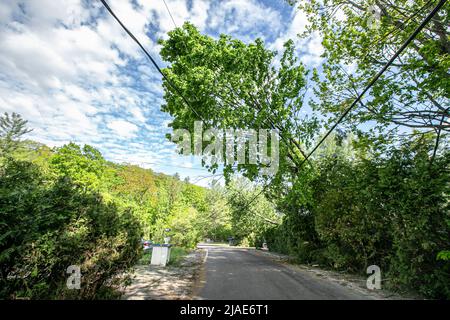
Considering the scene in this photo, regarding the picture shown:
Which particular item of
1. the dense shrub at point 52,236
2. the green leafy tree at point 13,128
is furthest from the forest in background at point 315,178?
the green leafy tree at point 13,128

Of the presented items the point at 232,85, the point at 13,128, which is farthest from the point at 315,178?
the point at 13,128

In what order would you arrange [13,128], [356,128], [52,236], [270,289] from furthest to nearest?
[13,128] → [356,128] → [270,289] → [52,236]

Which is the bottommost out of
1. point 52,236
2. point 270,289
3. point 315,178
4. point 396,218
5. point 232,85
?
point 270,289

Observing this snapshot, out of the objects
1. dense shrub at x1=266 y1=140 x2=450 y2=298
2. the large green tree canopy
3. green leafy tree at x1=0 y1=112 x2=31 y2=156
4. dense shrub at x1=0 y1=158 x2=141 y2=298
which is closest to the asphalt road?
dense shrub at x1=266 y1=140 x2=450 y2=298

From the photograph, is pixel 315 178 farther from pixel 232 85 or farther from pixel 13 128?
pixel 13 128

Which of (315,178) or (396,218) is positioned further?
(315,178)

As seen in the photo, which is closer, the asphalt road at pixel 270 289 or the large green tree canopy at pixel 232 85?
the asphalt road at pixel 270 289

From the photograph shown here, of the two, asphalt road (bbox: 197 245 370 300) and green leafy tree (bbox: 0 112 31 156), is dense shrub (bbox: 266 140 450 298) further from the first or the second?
green leafy tree (bbox: 0 112 31 156)

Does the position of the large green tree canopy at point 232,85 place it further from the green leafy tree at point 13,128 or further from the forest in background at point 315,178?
the green leafy tree at point 13,128

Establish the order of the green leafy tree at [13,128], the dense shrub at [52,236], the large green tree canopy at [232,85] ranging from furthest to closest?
1. the green leafy tree at [13,128]
2. the large green tree canopy at [232,85]
3. the dense shrub at [52,236]

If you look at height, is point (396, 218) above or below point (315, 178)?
below

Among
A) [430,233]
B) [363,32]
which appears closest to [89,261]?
[430,233]

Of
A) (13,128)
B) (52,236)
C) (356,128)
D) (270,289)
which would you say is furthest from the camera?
(13,128)

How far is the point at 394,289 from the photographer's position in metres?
6.54
